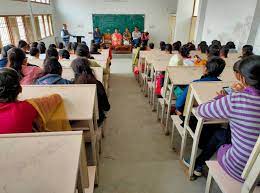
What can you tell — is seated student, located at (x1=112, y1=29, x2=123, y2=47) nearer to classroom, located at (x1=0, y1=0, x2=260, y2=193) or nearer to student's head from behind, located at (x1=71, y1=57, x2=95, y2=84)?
classroom, located at (x1=0, y1=0, x2=260, y2=193)

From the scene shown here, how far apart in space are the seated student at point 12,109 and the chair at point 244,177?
1.28 metres

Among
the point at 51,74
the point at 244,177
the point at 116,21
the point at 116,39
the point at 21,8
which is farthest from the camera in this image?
the point at 116,21

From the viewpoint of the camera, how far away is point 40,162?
0.89 metres

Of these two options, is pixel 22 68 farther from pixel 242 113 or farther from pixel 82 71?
pixel 242 113

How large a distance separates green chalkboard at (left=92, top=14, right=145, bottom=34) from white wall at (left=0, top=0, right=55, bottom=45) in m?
2.11

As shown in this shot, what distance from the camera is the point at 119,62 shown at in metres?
7.00

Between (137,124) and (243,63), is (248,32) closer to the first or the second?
(137,124)

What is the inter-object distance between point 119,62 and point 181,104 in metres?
5.17

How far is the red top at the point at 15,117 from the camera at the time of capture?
3.79 ft

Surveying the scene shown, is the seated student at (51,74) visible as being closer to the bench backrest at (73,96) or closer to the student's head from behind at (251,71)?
the bench backrest at (73,96)

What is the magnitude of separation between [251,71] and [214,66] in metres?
0.77

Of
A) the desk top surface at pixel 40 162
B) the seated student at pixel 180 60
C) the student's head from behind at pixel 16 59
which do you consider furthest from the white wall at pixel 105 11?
the desk top surface at pixel 40 162

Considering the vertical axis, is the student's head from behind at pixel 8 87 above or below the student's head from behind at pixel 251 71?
below

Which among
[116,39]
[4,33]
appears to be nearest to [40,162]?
[4,33]
